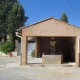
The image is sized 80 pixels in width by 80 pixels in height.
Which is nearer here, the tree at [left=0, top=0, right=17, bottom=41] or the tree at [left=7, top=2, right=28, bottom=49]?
the tree at [left=7, top=2, right=28, bottom=49]

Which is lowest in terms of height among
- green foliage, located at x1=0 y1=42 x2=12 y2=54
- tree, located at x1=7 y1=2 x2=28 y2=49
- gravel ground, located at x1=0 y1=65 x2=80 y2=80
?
gravel ground, located at x1=0 y1=65 x2=80 y2=80

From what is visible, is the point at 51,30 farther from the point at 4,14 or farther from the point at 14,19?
the point at 4,14

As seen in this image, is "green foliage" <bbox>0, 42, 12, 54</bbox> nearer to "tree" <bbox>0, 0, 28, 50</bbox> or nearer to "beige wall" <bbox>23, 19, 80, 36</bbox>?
"tree" <bbox>0, 0, 28, 50</bbox>

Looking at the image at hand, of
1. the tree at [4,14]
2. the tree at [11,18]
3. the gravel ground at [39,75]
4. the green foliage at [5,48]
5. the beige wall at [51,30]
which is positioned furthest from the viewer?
the tree at [4,14]

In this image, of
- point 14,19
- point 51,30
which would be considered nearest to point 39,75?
point 51,30

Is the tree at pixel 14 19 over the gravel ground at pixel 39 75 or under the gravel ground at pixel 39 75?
over

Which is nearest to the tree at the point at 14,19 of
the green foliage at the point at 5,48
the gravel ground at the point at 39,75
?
the green foliage at the point at 5,48

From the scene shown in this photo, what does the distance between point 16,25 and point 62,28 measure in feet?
64.0

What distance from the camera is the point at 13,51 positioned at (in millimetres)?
33531

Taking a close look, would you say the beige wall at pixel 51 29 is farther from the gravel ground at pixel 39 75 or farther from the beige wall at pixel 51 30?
the gravel ground at pixel 39 75

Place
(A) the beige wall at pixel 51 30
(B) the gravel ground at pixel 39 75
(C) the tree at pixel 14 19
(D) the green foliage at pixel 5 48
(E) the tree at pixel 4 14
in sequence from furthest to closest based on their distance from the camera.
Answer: (E) the tree at pixel 4 14
(C) the tree at pixel 14 19
(D) the green foliage at pixel 5 48
(A) the beige wall at pixel 51 30
(B) the gravel ground at pixel 39 75

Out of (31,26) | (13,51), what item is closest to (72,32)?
(31,26)

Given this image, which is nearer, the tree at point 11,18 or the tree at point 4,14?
the tree at point 11,18

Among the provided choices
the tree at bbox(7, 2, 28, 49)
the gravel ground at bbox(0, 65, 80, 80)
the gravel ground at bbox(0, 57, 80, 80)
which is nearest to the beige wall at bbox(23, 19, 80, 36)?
the gravel ground at bbox(0, 57, 80, 80)
